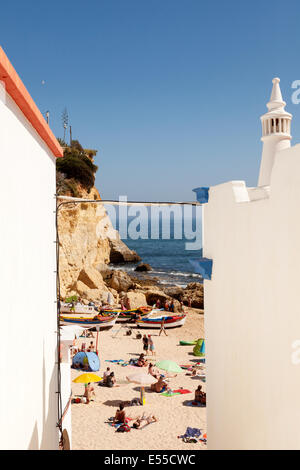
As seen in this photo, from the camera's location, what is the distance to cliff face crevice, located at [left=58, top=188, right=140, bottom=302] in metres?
33.2

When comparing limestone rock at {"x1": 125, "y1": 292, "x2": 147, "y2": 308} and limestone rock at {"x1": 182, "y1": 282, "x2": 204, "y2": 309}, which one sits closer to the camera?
limestone rock at {"x1": 125, "y1": 292, "x2": 147, "y2": 308}

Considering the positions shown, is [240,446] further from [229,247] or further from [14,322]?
[14,322]

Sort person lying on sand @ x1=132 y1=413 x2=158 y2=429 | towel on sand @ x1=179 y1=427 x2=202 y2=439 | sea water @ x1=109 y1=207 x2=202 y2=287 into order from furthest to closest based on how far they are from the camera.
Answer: sea water @ x1=109 y1=207 x2=202 y2=287 < person lying on sand @ x1=132 y1=413 x2=158 y2=429 < towel on sand @ x1=179 y1=427 x2=202 y2=439

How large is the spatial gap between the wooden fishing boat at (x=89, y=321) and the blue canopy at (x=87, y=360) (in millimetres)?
7469

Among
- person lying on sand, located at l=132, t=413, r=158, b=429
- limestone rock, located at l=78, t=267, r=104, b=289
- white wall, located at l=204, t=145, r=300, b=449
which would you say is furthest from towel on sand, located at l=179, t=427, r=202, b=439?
limestone rock, located at l=78, t=267, r=104, b=289

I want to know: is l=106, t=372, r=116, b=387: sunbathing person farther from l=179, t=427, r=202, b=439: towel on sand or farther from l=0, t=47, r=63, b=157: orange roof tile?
l=0, t=47, r=63, b=157: orange roof tile

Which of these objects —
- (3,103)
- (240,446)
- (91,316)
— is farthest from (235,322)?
(91,316)

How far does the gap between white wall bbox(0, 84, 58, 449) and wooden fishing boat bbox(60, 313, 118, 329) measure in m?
19.0

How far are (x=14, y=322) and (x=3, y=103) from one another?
2.28 meters

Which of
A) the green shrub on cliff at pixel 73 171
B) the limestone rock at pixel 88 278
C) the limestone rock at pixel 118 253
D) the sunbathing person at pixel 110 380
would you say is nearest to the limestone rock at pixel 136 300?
the limestone rock at pixel 88 278

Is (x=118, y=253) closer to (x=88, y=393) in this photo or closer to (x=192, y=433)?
(x=88, y=393)

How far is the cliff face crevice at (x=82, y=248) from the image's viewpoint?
3316cm

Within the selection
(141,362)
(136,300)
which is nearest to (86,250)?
(136,300)

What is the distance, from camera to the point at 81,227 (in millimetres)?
36469
